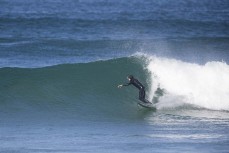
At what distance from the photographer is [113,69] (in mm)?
27891

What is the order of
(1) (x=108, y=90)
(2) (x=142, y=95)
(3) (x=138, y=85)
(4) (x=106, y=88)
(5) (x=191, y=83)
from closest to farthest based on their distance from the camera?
1. (3) (x=138, y=85)
2. (2) (x=142, y=95)
3. (5) (x=191, y=83)
4. (1) (x=108, y=90)
5. (4) (x=106, y=88)

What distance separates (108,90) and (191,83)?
2.82 metres

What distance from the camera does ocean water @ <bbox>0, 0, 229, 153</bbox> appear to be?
63.5 ft

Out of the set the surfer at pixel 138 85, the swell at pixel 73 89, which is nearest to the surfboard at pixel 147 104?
the surfer at pixel 138 85

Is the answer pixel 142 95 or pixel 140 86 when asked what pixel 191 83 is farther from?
pixel 140 86

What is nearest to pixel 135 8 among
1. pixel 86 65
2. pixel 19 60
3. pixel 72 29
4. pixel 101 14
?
pixel 101 14

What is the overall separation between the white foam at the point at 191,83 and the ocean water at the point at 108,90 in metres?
0.03

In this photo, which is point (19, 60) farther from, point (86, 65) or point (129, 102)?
point (129, 102)

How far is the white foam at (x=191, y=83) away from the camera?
24.4m

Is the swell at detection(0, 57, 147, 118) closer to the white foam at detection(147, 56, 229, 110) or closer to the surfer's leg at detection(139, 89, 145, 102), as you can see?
the surfer's leg at detection(139, 89, 145, 102)

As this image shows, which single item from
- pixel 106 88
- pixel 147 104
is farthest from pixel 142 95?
pixel 106 88

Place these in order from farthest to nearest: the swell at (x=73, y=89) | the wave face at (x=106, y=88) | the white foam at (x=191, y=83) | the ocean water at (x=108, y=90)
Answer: the white foam at (x=191, y=83) → the swell at (x=73, y=89) → the wave face at (x=106, y=88) → the ocean water at (x=108, y=90)

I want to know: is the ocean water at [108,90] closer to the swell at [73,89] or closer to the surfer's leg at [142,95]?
the swell at [73,89]

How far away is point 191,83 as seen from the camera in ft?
83.9
